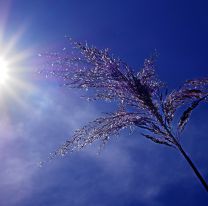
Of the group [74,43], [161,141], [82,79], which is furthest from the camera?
[74,43]

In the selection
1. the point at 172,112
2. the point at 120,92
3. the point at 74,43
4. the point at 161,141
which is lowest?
the point at 161,141

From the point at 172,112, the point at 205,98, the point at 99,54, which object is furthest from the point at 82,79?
the point at 205,98

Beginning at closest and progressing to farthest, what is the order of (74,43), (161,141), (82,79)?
1. (161,141)
2. (82,79)
3. (74,43)

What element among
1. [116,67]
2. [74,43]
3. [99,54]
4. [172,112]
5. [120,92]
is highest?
[74,43]

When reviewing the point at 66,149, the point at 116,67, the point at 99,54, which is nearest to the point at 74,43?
the point at 99,54

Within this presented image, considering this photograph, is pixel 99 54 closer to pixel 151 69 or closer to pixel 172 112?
pixel 151 69

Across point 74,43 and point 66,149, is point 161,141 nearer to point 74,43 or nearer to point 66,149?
point 66,149

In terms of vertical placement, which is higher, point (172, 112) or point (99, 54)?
point (99, 54)

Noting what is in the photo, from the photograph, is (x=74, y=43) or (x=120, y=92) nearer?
(x=120, y=92)

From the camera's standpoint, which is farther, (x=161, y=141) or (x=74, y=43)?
(x=74, y=43)
